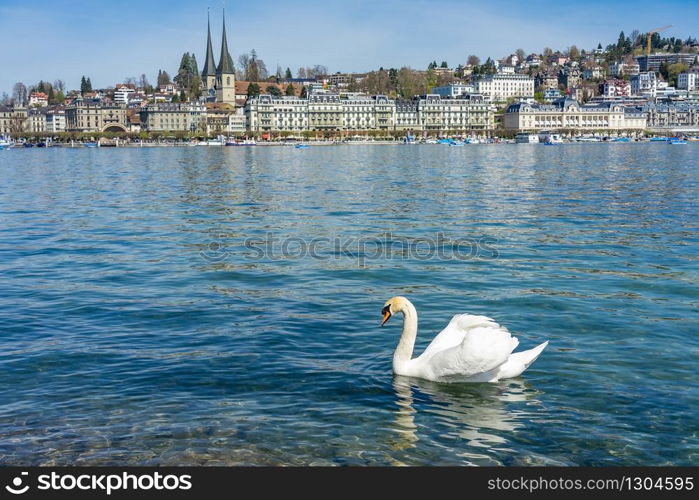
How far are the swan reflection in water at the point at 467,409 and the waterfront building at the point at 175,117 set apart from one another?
186165 mm

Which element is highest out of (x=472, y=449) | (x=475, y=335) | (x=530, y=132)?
(x=530, y=132)

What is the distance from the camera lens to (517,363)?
903 centimetres

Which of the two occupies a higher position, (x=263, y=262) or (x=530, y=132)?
(x=530, y=132)

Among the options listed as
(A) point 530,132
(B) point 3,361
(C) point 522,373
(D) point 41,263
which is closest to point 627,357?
(C) point 522,373

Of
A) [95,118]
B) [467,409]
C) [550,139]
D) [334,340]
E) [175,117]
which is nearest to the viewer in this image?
[467,409]

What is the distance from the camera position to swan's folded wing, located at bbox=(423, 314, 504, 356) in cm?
884

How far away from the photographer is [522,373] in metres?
9.39

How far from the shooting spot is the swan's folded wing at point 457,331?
8.84 metres

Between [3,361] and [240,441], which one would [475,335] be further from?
[3,361]

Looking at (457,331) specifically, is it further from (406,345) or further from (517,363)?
(517,363)

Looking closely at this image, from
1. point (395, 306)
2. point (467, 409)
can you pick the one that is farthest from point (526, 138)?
point (467, 409)

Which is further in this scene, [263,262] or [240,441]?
[263,262]

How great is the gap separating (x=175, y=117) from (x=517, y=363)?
190 meters
